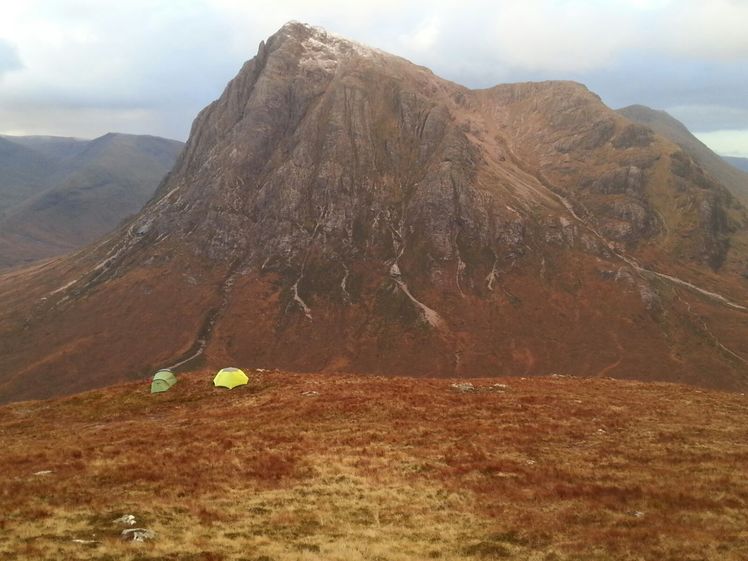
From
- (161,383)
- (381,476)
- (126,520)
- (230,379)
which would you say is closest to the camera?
(126,520)

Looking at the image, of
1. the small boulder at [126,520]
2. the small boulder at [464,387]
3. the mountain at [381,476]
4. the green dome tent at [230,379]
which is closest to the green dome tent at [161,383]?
the mountain at [381,476]

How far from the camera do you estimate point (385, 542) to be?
1004 inches

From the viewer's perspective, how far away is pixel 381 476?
117 ft

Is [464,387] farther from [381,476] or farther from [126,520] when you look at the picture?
[126,520]

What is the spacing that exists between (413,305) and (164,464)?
14222cm

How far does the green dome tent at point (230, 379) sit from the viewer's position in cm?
6293

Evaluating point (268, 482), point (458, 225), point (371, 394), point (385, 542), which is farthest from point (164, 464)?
point (458, 225)

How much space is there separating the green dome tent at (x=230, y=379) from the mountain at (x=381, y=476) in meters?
2.29

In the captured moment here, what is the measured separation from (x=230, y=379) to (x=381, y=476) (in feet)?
107

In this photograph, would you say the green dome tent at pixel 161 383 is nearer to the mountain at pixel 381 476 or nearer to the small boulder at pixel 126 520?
the mountain at pixel 381 476

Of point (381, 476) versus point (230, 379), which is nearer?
point (381, 476)

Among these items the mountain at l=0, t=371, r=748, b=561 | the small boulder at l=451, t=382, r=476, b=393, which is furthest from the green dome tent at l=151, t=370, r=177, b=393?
the small boulder at l=451, t=382, r=476, b=393

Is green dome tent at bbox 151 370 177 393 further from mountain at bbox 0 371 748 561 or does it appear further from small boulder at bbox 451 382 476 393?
small boulder at bbox 451 382 476 393

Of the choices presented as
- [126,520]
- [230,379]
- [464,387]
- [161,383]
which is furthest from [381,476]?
[161,383]
